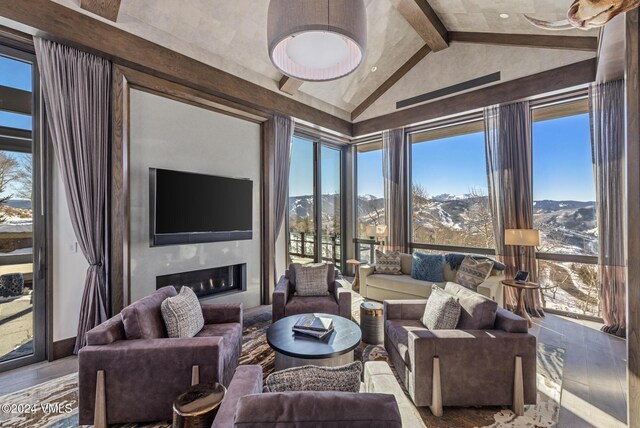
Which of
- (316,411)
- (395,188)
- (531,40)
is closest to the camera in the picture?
(316,411)

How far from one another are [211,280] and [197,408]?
315cm

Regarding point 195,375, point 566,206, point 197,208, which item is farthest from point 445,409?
point 566,206

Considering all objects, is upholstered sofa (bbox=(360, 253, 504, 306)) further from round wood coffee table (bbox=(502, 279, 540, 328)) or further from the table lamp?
the table lamp

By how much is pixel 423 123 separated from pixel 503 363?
440cm

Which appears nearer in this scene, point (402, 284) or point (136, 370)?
point (136, 370)

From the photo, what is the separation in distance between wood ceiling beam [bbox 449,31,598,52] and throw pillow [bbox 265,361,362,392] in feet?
15.9

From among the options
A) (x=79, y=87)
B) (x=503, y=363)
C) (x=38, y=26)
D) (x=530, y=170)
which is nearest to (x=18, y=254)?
(x=79, y=87)

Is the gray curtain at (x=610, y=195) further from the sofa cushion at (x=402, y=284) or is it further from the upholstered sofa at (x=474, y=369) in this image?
the upholstered sofa at (x=474, y=369)

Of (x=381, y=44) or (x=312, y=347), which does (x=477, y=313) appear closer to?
(x=312, y=347)

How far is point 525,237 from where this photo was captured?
12.4 feet

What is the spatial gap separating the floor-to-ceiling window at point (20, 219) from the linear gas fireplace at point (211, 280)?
1.13 m

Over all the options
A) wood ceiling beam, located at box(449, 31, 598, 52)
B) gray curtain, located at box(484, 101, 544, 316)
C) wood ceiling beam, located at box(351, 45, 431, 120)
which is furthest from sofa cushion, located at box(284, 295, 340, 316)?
wood ceiling beam, located at box(449, 31, 598, 52)

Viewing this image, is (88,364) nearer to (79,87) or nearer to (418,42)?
(79,87)

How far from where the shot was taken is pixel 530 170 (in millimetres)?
4297
